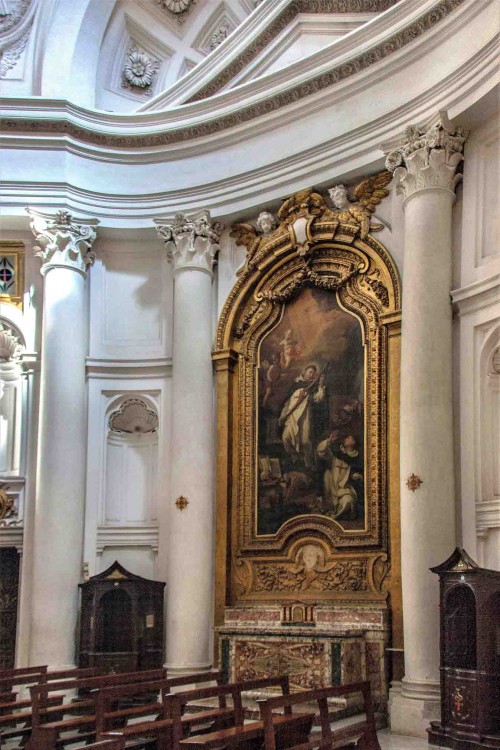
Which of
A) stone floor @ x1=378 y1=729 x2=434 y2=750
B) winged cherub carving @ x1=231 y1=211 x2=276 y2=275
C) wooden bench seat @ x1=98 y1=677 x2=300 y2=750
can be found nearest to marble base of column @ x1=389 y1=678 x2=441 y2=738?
stone floor @ x1=378 y1=729 x2=434 y2=750

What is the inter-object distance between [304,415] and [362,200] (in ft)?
10.1

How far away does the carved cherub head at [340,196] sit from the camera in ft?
45.1

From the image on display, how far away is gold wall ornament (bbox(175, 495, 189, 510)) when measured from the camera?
14.0 meters

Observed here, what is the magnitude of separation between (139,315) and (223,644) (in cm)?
554

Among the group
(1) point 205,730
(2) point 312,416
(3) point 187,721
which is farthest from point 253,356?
(3) point 187,721

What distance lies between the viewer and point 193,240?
14.8 metres

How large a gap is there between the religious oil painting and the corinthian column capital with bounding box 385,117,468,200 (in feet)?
7.43

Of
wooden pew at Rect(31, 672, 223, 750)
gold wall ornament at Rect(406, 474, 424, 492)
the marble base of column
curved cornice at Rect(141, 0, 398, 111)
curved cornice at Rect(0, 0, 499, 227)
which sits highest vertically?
curved cornice at Rect(141, 0, 398, 111)

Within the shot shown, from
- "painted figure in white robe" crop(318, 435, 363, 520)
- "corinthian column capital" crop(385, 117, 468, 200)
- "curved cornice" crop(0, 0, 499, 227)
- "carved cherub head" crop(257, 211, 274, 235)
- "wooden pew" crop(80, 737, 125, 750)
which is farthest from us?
A: "carved cherub head" crop(257, 211, 274, 235)

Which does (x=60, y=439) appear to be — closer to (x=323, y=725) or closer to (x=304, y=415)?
(x=304, y=415)

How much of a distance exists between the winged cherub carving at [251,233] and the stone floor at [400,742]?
697 cm

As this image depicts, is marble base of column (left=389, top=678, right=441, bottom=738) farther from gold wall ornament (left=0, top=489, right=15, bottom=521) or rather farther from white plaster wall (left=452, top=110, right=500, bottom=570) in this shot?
gold wall ornament (left=0, top=489, right=15, bottom=521)

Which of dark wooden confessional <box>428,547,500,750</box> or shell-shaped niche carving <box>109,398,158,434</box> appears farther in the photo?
shell-shaped niche carving <box>109,398,158,434</box>

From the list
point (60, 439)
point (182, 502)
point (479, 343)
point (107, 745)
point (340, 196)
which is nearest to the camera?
point (107, 745)
